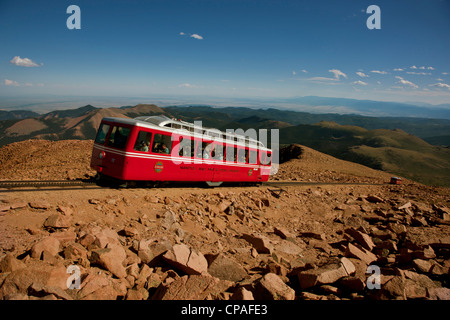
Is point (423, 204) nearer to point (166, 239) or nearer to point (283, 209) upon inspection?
point (283, 209)

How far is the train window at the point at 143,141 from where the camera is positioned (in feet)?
34.2

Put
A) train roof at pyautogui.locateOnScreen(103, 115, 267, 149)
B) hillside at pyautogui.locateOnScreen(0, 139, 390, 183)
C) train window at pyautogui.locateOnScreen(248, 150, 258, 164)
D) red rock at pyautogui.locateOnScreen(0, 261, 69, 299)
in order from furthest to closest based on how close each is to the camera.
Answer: train window at pyautogui.locateOnScreen(248, 150, 258, 164)
hillside at pyautogui.locateOnScreen(0, 139, 390, 183)
train roof at pyautogui.locateOnScreen(103, 115, 267, 149)
red rock at pyautogui.locateOnScreen(0, 261, 69, 299)

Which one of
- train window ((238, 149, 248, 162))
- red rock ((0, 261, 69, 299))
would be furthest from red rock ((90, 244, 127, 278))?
train window ((238, 149, 248, 162))

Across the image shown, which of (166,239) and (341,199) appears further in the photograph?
(341,199)

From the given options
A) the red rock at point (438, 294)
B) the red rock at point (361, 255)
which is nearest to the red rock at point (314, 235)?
the red rock at point (361, 255)

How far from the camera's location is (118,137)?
10.6 m

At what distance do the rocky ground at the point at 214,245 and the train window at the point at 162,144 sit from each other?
82.6 inches

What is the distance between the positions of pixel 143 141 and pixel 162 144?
0.97 metres

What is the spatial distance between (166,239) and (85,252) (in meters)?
2.57

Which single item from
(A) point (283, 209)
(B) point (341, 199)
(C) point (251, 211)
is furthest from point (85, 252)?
(B) point (341, 199)

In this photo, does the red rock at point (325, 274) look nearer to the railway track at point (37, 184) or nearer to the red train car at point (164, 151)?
the red train car at point (164, 151)

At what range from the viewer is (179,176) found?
12.5m

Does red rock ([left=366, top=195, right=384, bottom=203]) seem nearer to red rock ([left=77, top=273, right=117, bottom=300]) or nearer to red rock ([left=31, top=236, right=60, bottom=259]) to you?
red rock ([left=77, top=273, right=117, bottom=300])

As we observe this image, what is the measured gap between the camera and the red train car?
34.3 feet
